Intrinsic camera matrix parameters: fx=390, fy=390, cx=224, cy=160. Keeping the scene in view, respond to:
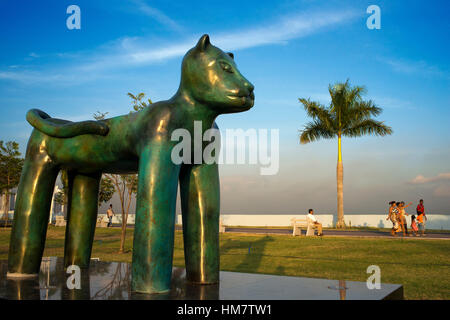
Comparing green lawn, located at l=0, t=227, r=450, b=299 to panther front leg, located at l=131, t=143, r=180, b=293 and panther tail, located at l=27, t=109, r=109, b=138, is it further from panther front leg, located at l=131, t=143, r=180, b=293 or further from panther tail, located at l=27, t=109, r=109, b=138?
panther tail, located at l=27, t=109, r=109, b=138

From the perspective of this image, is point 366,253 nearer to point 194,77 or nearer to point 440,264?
point 440,264

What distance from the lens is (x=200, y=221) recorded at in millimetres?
4609

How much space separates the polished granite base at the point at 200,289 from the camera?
386 cm

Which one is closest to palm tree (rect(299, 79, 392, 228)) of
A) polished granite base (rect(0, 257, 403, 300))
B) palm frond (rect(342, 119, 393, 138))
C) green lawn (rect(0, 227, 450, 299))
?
palm frond (rect(342, 119, 393, 138))

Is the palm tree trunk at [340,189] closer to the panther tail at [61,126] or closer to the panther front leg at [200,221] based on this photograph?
the panther front leg at [200,221]

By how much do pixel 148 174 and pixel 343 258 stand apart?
9976 millimetres

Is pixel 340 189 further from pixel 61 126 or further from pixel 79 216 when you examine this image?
pixel 61 126

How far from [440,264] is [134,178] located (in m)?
10.6

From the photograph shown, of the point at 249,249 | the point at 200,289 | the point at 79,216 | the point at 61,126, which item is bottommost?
the point at 249,249

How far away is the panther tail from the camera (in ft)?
15.6

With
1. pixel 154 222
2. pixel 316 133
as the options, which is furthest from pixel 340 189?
pixel 154 222

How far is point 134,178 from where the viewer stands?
1497 cm

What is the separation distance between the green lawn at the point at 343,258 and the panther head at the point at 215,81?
18.2 ft
